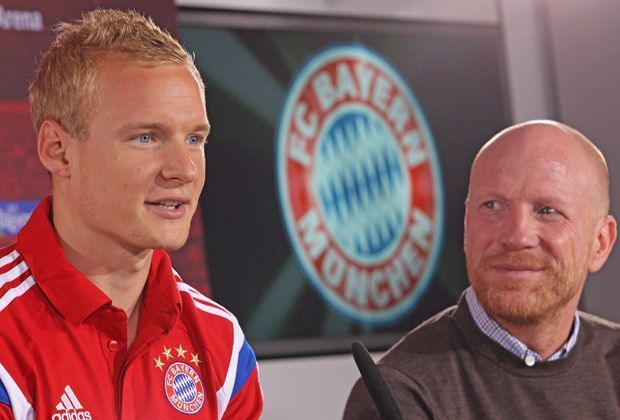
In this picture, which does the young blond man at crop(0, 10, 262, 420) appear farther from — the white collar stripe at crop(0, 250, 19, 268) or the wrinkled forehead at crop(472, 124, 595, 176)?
the wrinkled forehead at crop(472, 124, 595, 176)

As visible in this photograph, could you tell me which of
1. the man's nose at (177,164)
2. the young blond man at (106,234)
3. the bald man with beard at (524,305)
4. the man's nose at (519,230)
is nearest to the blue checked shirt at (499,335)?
the bald man with beard at (524,305)

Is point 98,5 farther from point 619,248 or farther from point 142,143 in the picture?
point 619,248

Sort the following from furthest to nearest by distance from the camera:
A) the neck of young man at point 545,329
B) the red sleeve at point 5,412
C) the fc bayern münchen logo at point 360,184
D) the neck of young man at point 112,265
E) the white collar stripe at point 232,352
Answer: the fc bayern münchen logo at point 360,184, the neck of young man at point 545,329, the white collar stripe at point 232,352, the neck of young man at point 112,265, the red sleeve at point 5,412

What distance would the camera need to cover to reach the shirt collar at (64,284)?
1502 millimetres

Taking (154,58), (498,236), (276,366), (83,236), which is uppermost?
(154,58)

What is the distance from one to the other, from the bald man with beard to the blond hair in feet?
1.90

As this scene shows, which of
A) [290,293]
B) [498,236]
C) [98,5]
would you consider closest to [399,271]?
[290,293]

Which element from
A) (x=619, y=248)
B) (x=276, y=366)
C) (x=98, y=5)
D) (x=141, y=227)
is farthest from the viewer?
(x=619, y=248)

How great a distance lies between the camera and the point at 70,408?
1.45 m

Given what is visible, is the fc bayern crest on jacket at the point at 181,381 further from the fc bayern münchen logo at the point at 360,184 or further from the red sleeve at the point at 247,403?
the fc bayern münchen logo at the point at 360,184

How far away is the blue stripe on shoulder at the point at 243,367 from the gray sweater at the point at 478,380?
0.55 feet

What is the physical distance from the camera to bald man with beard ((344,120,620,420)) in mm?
1782

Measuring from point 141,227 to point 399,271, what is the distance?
96.2 inches

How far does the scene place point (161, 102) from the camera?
1479 mm
